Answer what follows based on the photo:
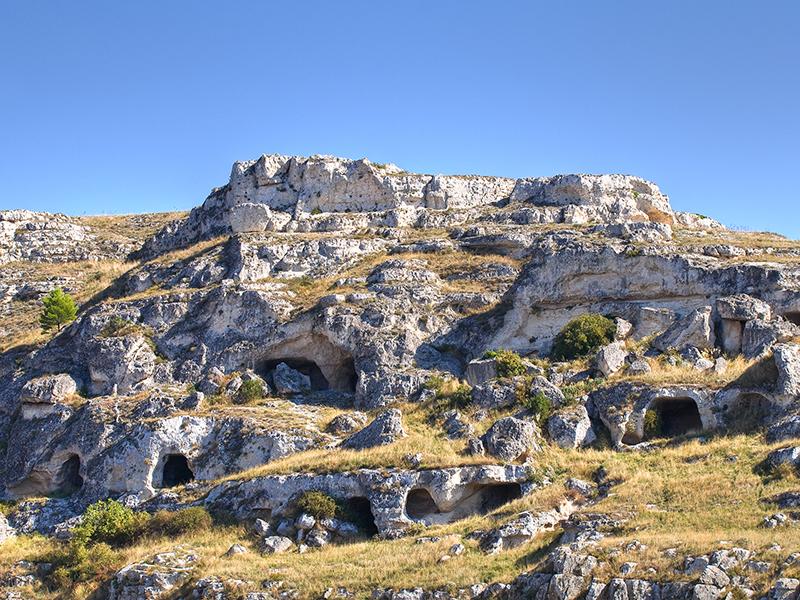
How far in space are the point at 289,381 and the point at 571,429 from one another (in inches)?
575

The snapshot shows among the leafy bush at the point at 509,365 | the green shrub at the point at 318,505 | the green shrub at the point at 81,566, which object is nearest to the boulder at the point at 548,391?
the leafy bush at the point at 509,365

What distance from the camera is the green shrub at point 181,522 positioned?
32.0 metres

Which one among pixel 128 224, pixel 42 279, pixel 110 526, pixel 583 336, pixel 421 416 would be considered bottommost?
pixel 110 526

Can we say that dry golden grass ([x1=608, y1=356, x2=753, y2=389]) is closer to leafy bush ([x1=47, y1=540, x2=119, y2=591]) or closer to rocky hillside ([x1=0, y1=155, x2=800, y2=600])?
rocky hillside ([x1=0, y1=155, x2=800, y2=600])

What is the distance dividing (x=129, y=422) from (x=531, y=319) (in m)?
19.1

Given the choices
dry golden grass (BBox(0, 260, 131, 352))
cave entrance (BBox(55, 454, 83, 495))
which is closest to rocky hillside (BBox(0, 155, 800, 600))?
cave entrance (BBox(55, 454, 83, 495))

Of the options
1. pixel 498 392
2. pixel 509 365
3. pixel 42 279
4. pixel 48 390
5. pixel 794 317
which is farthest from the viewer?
pixel 42 279

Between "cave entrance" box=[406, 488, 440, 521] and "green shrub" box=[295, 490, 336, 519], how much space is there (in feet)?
9.25

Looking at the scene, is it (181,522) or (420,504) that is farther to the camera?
(420,504)

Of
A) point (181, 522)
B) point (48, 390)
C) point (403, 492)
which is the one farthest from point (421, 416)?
point (48, 390)

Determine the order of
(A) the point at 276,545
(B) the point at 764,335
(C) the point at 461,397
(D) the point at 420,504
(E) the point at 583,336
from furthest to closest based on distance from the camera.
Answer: (E) the point at 583,336 < (C) the point at 461,397 < (B) the point at 764,335 < (D) the point at 420,504 < (A) the point at 276,545

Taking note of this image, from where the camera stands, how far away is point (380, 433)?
34656mm

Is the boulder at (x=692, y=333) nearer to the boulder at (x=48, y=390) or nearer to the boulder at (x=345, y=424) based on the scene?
the boulder at (x=345, y=424)

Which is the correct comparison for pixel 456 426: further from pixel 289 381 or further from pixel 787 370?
pixel 787 370
